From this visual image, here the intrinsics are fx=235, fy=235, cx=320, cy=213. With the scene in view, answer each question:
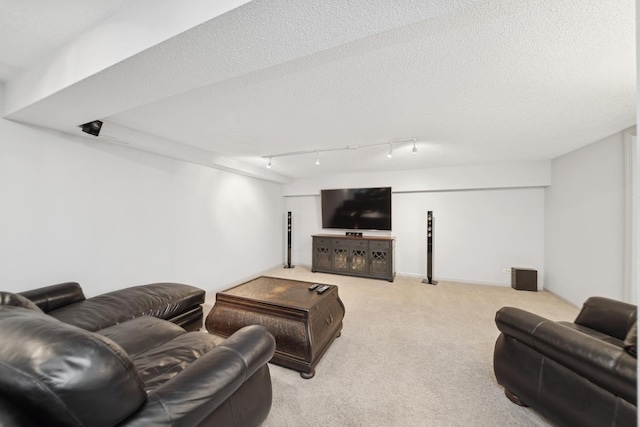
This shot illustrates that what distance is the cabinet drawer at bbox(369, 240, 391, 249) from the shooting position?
190 inches

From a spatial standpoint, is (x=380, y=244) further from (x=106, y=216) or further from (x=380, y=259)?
(x=106, y=216)

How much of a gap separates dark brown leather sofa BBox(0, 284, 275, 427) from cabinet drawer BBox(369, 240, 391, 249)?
376 cm

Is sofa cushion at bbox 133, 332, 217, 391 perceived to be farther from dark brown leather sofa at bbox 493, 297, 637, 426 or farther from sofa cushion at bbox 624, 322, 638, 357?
sofa cushion at bbox 624, 322, 638, 357

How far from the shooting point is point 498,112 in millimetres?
2230

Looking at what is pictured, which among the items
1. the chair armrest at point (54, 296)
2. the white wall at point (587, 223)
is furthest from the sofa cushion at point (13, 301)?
the white wall at point (587, 223)

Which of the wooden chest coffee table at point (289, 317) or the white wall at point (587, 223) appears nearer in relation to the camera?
the wooden chest coffee table at point (289, 317)

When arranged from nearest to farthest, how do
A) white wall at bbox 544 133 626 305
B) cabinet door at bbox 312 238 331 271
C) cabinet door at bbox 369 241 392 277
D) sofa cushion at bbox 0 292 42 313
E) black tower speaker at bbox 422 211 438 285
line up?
sofa cushion at bbox 0 292 42 313, white wall at bbox 544 133 626 305, black tower speaker at bbox 422 211 438 285, cabinet door at bbox 369 241 392 277, cabinet door at bbox 312 238 331 271

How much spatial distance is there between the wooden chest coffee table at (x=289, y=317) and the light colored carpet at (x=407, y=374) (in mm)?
151

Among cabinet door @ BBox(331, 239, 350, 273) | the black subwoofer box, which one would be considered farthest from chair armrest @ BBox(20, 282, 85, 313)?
the black subwoofer box

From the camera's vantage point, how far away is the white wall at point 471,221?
14.2 feet

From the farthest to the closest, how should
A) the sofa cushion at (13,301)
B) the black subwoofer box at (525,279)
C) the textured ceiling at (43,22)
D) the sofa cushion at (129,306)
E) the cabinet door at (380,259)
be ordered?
the cabinet door at (380,259), the black subwoofer box at (525,279), the sofa cushion at (129,306), the sofa cushion at (13,301), the textured ceiling at (43,22)

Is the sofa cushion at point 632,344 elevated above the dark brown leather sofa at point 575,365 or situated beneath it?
elevated above

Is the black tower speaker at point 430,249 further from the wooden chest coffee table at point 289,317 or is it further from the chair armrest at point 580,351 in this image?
the chair armrest at point 580,351

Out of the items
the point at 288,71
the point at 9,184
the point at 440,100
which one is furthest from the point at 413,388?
the point at 9,184
